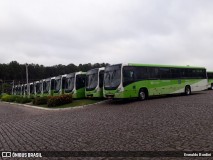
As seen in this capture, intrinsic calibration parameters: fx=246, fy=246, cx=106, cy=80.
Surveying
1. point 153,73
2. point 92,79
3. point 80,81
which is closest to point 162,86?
point 153,73

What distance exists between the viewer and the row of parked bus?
1988cm

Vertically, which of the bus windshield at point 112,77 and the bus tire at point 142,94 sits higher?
the bus windshield at point 112,77

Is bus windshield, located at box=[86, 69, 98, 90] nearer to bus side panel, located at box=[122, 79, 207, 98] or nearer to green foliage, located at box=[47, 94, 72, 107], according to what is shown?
green foliage, located at box=[47, 94, 72, 107]

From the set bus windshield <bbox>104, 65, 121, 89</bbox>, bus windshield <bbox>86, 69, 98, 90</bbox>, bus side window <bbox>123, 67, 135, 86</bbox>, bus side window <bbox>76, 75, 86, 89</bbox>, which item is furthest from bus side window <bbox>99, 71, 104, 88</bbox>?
bus side window <bbox>76, 75, 86, 89</bbox>

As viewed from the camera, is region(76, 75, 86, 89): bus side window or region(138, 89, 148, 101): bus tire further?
region(76, 75, 86, 89): bus side window

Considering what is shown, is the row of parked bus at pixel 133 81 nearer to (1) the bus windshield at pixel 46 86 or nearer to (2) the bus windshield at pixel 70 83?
(2) the bus windshield at pixel 70 83

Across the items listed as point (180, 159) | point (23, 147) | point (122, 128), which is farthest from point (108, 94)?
point (180, 159)

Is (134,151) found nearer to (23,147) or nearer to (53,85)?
(23,147)

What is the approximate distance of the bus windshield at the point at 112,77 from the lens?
19780 millimetres

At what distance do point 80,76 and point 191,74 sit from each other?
1218 centimetres

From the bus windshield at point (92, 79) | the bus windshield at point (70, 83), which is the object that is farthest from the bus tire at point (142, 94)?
the bus windshield at point (70, 83)

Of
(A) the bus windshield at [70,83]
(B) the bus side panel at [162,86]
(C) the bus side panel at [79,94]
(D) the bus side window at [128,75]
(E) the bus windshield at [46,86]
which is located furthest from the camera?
(E) the bus windshield at [46,86]

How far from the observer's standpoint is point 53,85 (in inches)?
1326

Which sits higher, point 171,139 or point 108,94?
point 108,94
